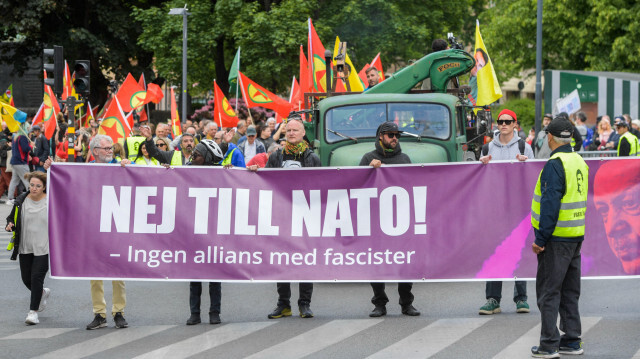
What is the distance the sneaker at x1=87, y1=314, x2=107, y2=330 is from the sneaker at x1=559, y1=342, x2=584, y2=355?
14.0 ft

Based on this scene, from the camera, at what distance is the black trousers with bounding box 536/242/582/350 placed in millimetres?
8203

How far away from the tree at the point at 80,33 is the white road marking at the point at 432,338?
34.9 meters

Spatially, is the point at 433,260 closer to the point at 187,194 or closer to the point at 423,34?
the point at 187,194

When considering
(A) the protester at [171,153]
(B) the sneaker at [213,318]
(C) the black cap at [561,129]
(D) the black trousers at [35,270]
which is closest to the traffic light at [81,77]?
(A) the protester at [171,153]

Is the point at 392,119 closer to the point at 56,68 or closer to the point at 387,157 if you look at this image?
the point at 387,157

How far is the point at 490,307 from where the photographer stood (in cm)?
1027

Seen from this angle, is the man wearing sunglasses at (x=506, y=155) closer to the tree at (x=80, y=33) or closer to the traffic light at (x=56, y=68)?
the traffic light at (x=56, y=68)

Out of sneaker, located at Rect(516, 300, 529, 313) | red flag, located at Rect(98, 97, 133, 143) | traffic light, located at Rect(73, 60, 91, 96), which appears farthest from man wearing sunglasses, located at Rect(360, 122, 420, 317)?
red flag, located at Rect(98, 97, 133, 143)

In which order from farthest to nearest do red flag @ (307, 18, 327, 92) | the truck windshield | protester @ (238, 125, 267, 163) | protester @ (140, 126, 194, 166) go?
red flag @ (307, 18, 327, 92), protester @ (238, 125, 267, 163), protester @ (140, 126, 194, 166), the truck windshield

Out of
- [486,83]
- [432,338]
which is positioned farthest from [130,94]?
[432,338]

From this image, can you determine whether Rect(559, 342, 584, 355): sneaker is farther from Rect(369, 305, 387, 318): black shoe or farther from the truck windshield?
the truck windshield

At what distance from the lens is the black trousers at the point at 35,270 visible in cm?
1027

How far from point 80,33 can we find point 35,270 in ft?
110

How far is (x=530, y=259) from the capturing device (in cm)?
975
